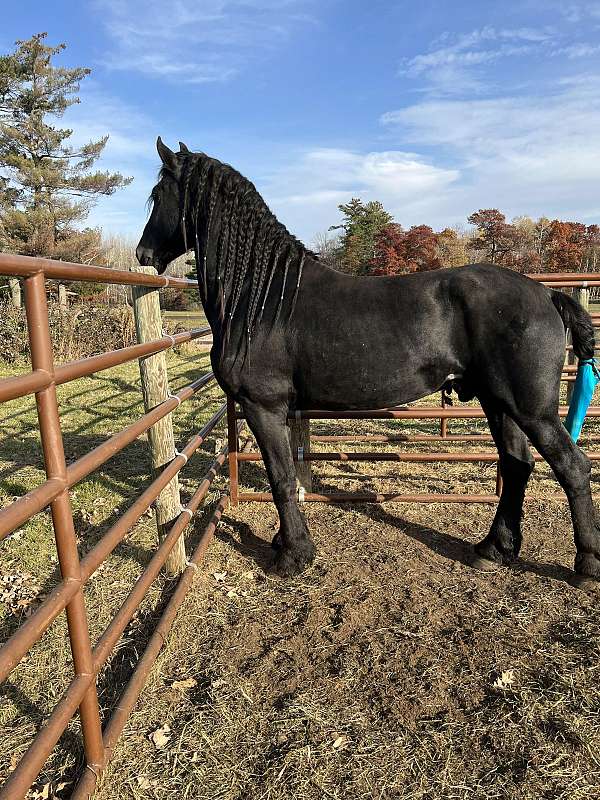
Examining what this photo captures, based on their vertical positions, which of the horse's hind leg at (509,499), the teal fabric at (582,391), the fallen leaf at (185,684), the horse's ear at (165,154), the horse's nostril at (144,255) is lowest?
the fallen leaf at (185,684)

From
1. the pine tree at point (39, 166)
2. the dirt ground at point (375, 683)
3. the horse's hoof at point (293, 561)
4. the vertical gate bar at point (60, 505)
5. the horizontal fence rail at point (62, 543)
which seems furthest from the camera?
the pine tree at point (39, 166)

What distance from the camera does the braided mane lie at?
9.65 feet

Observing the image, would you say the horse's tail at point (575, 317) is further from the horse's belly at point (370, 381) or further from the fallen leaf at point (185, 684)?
the fallen leaf at point (185, 684)

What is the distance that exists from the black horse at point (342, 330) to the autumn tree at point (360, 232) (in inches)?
966

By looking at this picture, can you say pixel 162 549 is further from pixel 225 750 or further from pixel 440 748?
pixel 440 748

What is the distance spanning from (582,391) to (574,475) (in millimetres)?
708

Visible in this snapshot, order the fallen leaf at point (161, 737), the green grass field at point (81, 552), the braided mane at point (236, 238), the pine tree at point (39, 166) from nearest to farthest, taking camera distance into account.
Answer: the fallen leaf at point (161, 737) < the green grass field at point (81, 552) < the braided mane at point (236, 238) < the pine tree at point (39, 166)

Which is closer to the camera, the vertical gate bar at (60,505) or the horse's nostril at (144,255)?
the vertical gate bar at (60,505)

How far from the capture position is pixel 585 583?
294 cm

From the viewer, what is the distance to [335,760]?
1864 mm

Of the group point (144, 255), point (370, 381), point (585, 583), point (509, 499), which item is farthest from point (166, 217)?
point (585, 583)

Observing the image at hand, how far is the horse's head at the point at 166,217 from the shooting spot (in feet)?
9.78

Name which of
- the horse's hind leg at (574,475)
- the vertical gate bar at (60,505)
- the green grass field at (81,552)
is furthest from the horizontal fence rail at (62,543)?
the horse's hind leg at (574,475)

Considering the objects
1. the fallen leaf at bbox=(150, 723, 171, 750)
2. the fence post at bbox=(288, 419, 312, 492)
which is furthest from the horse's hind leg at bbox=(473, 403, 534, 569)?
the fallen leaf at bbox=(150, 723, 171, 750)
